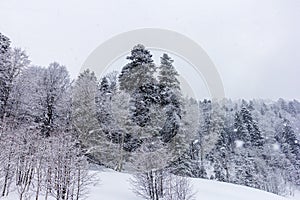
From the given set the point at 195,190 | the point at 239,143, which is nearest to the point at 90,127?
the point at 195,190

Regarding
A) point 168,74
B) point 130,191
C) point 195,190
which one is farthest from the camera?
point 168,74

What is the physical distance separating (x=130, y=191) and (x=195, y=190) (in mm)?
4060

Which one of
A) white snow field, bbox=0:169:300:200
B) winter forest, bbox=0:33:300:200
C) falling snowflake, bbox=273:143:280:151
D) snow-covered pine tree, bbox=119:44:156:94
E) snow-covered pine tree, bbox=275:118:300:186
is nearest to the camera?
winter forest, bbox=0:33:300:200

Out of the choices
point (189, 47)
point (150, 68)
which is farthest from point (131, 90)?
point (189, 47)

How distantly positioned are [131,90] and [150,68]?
8.31ft

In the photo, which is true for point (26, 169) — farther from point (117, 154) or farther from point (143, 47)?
point (143, 47)

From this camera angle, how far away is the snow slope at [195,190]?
625 inches

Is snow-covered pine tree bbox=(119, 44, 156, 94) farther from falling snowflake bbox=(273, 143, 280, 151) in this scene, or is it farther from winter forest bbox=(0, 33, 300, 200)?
falling snowflake bbox=(273, 143, 280, 151)

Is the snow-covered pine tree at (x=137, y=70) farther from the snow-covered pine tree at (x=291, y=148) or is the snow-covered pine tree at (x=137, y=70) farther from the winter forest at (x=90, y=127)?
the snow-covered pine tree at (x=291, y=148)

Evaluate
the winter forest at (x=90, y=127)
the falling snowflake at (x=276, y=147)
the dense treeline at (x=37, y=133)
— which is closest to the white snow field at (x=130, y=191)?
the winter forest at (x=90, y=127)

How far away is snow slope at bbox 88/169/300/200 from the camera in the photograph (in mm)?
15875

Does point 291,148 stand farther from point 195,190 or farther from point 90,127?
point 90,127

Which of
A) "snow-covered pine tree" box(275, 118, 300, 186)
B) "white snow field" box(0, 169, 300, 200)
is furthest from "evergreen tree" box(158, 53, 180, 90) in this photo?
A: "snow-covered pine tree" box(275, 118, 300, 186)

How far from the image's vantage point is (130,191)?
16.8m
